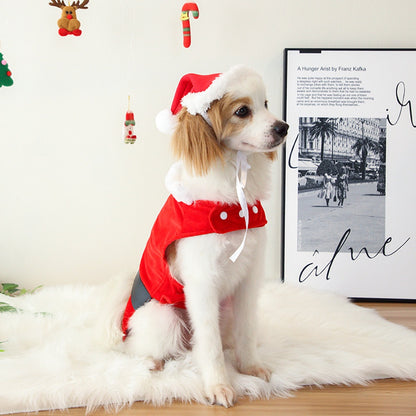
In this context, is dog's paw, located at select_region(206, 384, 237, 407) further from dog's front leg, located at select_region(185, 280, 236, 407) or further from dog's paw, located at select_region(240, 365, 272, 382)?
dog's paw, located at select_region(240, 365, 272, 382)

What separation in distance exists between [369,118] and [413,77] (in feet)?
0.90

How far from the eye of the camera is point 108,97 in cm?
239

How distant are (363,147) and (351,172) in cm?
13

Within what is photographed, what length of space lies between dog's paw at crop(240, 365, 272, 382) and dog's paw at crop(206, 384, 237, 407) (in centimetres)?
13

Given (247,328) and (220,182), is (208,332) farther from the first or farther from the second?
(220,182)

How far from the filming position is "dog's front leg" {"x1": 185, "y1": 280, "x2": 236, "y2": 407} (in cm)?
137

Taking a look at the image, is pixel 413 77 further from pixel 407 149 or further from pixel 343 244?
pixel 343 244

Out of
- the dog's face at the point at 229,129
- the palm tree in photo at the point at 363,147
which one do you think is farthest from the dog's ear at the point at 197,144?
the palm tree in photo at the point at 363,147

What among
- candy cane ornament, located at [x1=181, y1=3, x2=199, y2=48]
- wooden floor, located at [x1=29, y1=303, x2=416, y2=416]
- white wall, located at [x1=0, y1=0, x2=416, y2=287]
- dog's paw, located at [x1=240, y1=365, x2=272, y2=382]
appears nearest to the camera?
wooden floor, located at [x1=29, y1=303, x2=416, y2=416]

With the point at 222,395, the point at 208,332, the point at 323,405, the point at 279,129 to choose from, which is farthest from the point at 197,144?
the point at 323,405

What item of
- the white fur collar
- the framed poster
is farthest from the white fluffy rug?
the white fur collar

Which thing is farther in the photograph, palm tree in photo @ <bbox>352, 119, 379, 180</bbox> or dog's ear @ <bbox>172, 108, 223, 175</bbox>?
palm tree in photo @ <bbox>352, 119, 379, 180</bbox>

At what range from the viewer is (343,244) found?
2.42 m

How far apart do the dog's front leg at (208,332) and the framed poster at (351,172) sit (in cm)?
110
